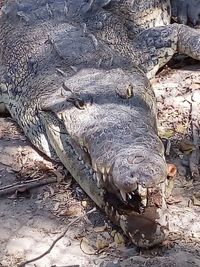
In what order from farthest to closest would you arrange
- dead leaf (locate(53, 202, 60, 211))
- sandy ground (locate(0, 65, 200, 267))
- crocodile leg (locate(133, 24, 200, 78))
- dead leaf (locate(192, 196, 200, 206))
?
crocodile leg (locate(133, 24, 200, 78)), dead leaf (locate(53, 202, 60, 211)), dead leaf (locate(192, 196, 200, 206)), sandy ground (locate(0, 65, 200, 267))

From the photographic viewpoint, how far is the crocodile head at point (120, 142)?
9.03ft

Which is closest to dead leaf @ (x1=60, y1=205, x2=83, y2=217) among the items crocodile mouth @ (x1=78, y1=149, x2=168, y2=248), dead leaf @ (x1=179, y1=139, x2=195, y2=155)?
crocodile mouth @ (x1=78, y1=149, x2=168, y2=248)

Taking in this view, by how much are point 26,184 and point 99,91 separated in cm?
67

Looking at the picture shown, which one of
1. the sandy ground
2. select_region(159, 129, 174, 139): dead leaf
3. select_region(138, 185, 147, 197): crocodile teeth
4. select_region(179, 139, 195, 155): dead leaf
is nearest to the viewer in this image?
select_region(138, 185, 147, 197): crocodile teeth

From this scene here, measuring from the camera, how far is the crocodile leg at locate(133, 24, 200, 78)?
4746 millimetres

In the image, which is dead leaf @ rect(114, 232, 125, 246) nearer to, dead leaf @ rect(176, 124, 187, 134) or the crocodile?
the crocodile

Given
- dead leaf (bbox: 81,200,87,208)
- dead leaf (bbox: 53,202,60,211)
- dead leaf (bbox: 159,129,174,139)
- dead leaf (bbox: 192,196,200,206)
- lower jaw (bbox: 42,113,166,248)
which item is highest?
lower jaw (bbox: 42,113,166,248)

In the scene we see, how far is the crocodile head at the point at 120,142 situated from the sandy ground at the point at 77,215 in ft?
0.42

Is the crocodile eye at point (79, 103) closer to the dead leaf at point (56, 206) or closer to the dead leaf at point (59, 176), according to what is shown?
the dead leaf at point (59, 176)

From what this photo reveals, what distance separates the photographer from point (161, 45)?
4.87m

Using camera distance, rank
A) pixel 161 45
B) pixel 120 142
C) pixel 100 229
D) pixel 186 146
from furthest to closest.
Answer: pixel 161 45, pixel 186 146, pixel 100 229, pixel 120 142

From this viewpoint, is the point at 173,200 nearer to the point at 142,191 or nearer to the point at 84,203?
the point at 84,203

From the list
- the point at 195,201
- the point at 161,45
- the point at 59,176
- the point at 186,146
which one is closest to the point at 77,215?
the point at 59,176

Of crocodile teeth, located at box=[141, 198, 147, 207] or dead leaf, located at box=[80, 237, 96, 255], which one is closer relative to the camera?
crocodile teeth, located at box=[141, 198, 147, 207]
